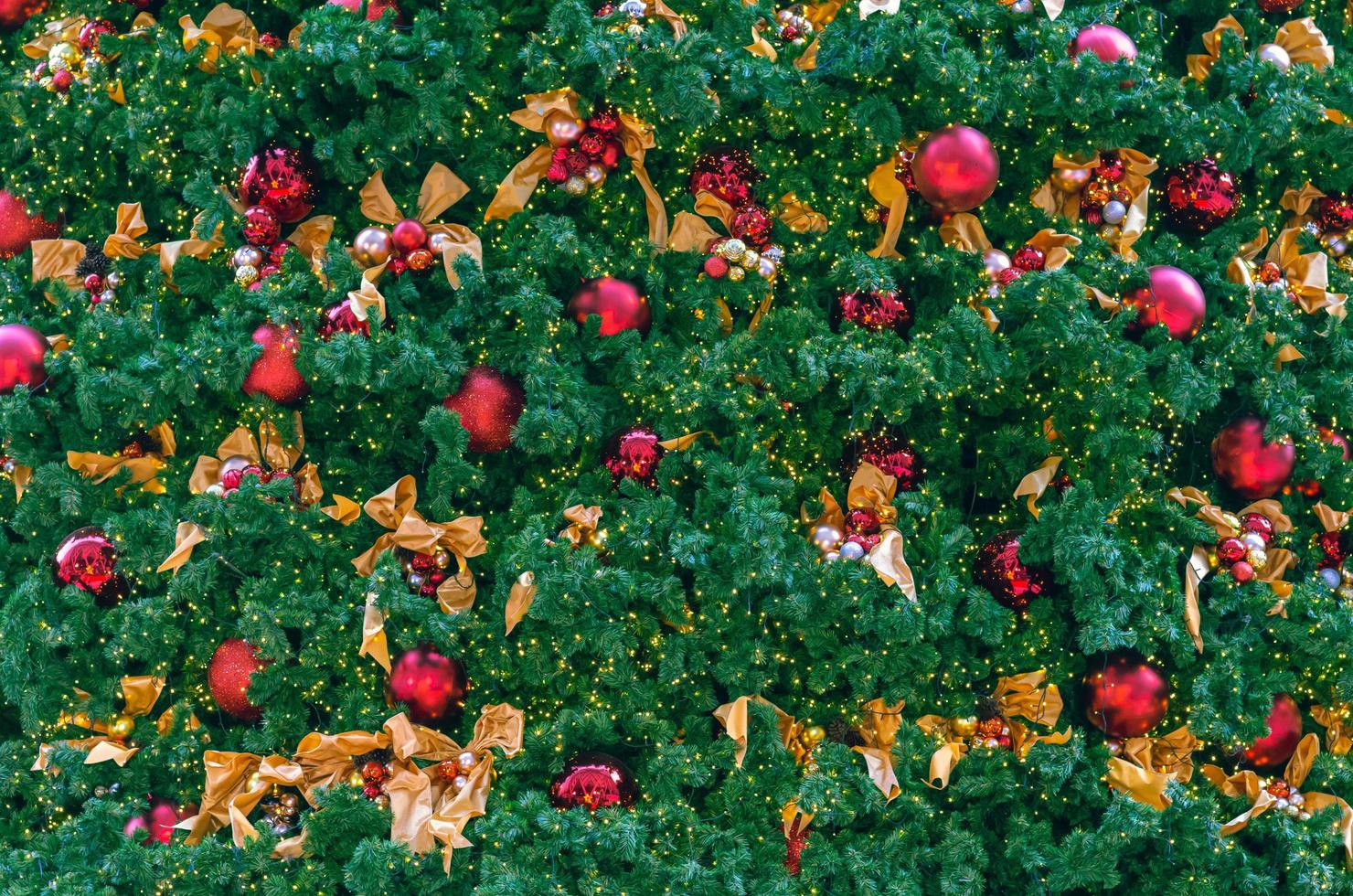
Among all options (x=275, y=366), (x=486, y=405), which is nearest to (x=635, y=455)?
(x=486, y=405)

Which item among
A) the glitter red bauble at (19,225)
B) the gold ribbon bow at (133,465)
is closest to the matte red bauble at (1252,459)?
the gold ribbon bow at (133,465)

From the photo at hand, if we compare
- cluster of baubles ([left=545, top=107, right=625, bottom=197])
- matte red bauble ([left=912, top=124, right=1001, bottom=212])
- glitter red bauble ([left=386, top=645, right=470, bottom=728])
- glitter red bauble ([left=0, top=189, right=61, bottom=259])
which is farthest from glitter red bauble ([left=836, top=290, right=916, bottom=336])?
glitter red bauble ([left=0, top=189, right=61, bottom=259])

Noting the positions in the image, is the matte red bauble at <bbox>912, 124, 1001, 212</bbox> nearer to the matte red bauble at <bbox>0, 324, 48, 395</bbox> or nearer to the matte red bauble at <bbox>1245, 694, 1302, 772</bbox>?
the matte red bauble at <bbox>1245, 694, 1302, 772</bbox>

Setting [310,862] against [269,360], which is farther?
[269,360]

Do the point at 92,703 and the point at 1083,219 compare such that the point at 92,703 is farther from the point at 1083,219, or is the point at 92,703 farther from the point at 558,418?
the point at 1083,219

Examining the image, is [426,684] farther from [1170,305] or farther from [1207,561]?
[1170,305]

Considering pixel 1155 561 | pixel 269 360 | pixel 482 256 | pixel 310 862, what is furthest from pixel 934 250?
pixel 310 862
